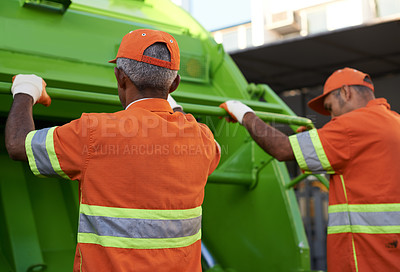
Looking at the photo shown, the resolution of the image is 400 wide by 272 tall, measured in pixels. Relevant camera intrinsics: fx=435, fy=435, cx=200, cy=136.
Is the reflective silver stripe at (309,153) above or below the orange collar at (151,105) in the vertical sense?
below

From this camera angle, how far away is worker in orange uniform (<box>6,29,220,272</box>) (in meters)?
1.17

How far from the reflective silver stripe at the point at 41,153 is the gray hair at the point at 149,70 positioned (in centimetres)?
29

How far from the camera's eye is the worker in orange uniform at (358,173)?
174 cm

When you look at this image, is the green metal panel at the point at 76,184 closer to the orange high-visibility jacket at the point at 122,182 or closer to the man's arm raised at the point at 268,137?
the man's arm raised at the point at 268,137

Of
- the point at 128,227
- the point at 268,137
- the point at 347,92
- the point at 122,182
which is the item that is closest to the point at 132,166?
the point at 122,182

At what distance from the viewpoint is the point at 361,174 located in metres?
1.78

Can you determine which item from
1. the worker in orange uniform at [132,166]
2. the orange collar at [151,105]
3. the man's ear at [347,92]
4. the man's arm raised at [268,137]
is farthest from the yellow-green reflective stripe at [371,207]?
the orange collar at [151,105]

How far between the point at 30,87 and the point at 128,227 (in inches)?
22.6

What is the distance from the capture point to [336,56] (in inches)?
301

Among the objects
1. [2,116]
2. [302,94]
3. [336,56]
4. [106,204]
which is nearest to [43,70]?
[2,116]

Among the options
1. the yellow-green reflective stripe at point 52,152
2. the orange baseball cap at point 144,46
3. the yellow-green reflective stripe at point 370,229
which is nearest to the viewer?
the yellow-green reflective stripe at point 52,152

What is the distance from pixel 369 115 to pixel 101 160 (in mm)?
1182

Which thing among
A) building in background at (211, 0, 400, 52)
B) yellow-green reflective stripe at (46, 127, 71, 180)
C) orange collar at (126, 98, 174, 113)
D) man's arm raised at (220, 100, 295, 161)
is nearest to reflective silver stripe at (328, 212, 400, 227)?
man's arm raised at (220, 100, 295, 161)

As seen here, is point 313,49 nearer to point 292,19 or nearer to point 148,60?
point 292,19
